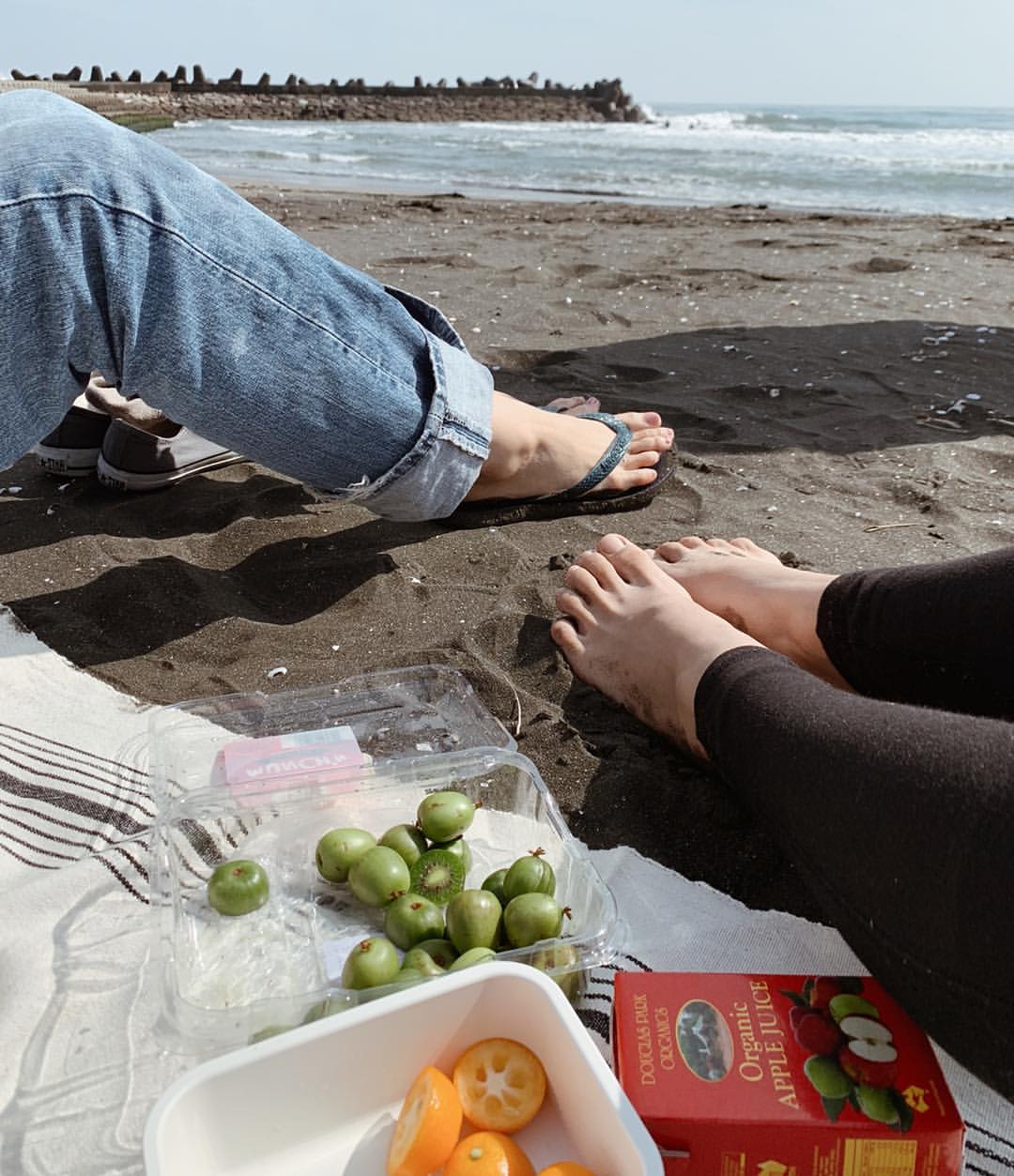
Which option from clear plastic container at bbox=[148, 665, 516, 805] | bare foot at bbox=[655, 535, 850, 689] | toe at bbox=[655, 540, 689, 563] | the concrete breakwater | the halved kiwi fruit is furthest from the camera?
the concrete breakwater

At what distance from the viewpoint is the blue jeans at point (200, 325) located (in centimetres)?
136

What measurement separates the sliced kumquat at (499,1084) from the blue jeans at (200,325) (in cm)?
102

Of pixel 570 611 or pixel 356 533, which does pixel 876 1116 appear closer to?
pixel 570 611

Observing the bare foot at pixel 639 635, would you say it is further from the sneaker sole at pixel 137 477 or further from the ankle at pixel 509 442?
the sneaker sole at pixel 137 477

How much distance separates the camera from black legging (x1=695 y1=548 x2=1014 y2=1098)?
2.94 feet

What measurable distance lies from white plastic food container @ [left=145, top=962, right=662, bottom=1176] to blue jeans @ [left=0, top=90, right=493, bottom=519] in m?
0.94

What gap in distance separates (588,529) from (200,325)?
1.03m

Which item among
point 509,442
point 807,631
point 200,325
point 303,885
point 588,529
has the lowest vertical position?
point 303,885

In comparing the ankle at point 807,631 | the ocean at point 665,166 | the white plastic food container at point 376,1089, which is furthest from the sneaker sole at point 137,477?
the ocean at point 665,166

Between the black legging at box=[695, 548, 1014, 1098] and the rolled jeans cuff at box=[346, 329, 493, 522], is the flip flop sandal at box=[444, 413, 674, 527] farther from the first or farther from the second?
the black legging at box=[695, 548, 1014, 1098]

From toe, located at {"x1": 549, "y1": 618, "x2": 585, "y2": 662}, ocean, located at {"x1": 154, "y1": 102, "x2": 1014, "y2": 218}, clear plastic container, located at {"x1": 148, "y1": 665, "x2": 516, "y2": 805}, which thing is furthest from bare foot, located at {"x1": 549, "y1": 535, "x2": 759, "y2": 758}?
ocean, located at {"x1": 154, "y1": 102, "x2": 1014, "y2": 218}

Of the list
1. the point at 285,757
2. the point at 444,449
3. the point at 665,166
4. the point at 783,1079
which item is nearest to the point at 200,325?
the point at 444,449

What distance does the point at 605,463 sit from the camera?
7.50 feet

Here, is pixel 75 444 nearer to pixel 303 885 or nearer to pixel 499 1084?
pixel 303 885
